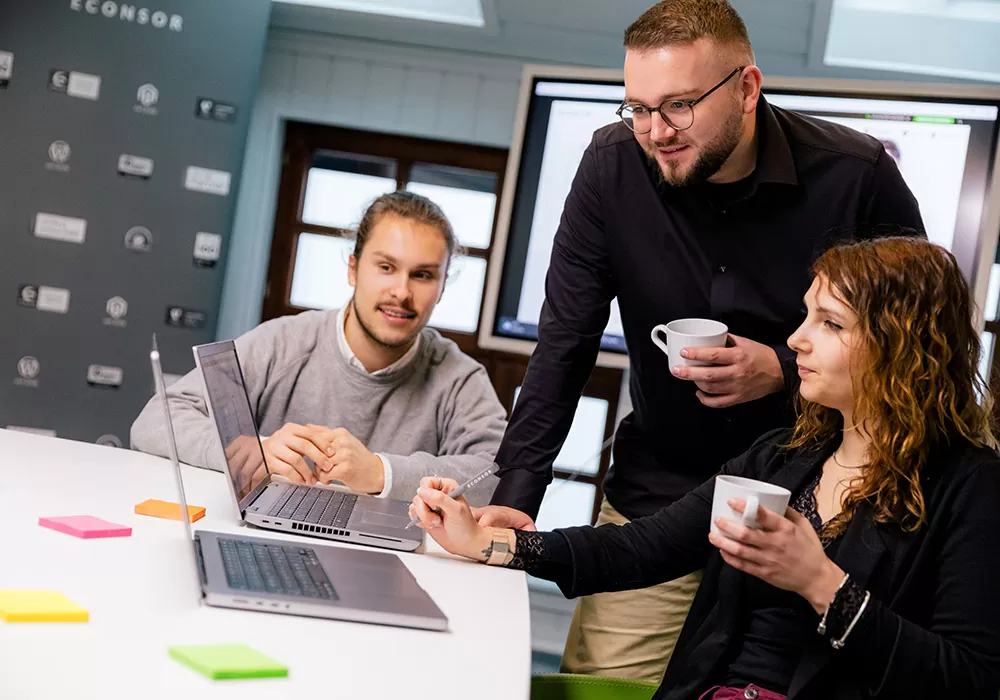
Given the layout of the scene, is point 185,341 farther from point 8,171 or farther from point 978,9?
point 978,9

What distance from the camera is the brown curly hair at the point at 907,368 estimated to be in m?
1.32

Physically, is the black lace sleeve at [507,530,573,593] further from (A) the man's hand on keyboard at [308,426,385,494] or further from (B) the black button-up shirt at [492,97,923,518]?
(A) the man's hand on keyboard at [308,426,385,494]

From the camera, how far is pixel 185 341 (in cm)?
388

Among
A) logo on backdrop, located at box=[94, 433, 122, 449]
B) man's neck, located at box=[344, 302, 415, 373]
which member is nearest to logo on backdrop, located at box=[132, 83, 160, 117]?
logo on backdrop, located at box=[94, 433, 122, 449]

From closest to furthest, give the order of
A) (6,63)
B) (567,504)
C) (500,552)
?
(500,552) → (6,63) → (567,504)

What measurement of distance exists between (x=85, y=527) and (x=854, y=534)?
38.2 inches

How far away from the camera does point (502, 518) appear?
151 centimetres

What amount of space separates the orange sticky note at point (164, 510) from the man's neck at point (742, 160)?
1.02 metres

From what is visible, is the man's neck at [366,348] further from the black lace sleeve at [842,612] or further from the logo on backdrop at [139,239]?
the logo on backdrop at [139,239]

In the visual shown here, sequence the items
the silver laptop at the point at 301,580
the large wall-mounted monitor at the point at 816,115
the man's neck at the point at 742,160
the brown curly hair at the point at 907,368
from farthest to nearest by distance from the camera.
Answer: the large wall-mounted monitor at the point at 816,115
the man's neck at the point at 742,160
the brown curly hair at the point at 907,368
the silver laptop at the point at 301,580

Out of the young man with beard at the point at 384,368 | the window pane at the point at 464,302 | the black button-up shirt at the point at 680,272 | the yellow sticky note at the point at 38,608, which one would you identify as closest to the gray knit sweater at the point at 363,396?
the young man with beard at the point at 384,368

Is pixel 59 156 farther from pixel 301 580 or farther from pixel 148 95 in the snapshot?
pixel 301 580

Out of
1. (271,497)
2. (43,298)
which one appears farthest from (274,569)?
(43,298)

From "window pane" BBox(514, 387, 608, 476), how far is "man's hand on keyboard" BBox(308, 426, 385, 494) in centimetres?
280
